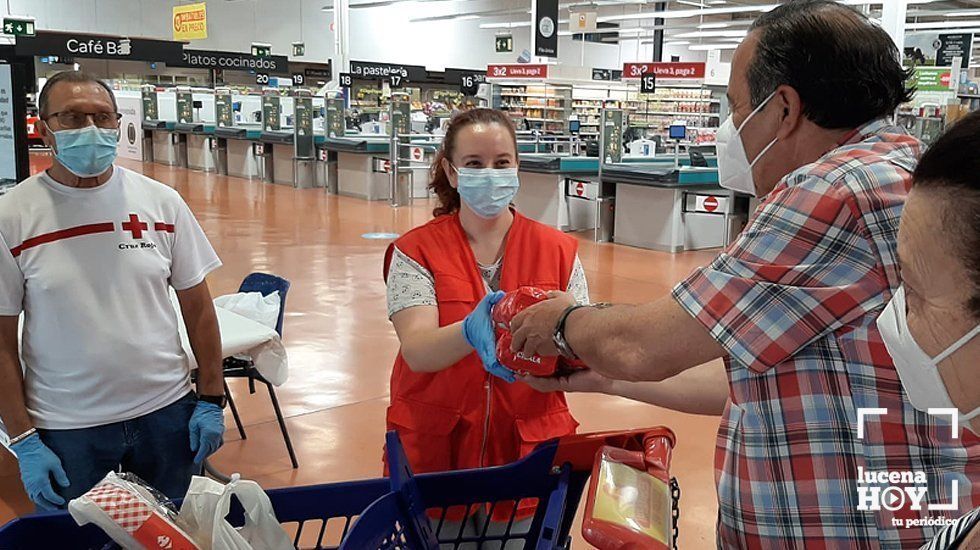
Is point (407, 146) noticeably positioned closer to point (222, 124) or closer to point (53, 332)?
point (222, 124)

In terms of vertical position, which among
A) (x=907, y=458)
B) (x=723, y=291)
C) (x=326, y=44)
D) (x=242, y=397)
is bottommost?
(x=242, y=397)

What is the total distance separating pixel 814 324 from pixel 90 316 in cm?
171

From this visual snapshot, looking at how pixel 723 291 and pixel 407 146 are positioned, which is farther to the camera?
pixel 407 146

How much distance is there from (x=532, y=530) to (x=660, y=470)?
25cm

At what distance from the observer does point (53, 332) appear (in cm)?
208

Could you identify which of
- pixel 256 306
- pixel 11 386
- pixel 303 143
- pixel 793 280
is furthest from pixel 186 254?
pixel 303 143

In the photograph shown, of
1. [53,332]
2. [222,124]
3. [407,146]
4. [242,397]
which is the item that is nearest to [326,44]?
[222,124]

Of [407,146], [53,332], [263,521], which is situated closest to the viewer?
[263,521]

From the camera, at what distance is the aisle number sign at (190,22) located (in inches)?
758

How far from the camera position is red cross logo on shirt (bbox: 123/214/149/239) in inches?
84.9

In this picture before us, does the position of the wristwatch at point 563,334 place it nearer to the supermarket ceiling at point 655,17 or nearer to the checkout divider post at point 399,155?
the checkout divider post at point 399,155

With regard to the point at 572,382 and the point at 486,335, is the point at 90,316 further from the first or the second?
the point at 572,382

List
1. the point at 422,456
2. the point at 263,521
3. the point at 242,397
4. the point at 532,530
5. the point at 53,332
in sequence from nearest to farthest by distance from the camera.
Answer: the point at 263,521 < the point at 532,530 < the point at 422,456 < the point at 53,332 < the point at 242,397

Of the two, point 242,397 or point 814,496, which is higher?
point 814,496
